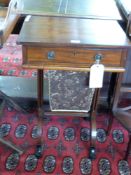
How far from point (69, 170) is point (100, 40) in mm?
764

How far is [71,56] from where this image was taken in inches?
46.2

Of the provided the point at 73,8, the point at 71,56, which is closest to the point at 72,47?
the point at 71,56

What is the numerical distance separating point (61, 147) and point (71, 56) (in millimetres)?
675

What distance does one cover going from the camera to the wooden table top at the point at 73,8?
56.3 inches

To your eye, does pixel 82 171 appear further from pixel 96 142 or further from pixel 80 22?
pixel 80 22

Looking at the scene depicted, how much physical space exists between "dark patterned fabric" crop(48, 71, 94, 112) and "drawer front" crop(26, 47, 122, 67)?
19 centimetres

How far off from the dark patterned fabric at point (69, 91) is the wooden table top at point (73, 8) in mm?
342

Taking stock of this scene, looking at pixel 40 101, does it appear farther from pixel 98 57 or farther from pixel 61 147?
pixel 98 57

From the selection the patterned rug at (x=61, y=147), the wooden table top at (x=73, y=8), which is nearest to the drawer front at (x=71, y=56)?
the wooden table top at (x=73, y=8)

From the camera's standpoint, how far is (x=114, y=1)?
5.48ft

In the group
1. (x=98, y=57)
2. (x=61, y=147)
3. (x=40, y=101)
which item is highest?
(x=98, y=57)

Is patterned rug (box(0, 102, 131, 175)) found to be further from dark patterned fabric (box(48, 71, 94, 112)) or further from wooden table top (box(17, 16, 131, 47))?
wooden table top (box(17, 16, 131, 47))

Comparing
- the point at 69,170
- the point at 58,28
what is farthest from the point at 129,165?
the point at 58,28

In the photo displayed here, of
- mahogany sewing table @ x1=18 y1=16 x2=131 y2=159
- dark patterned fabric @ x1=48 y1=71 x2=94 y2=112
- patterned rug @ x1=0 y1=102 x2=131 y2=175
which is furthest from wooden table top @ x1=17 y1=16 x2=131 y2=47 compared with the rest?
patterned rug @ x1=0 y1=102 x2=131 y2=175
